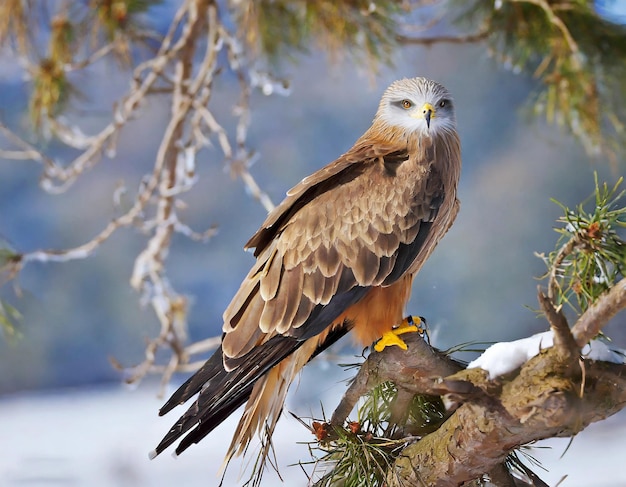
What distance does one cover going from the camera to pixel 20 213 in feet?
10.0

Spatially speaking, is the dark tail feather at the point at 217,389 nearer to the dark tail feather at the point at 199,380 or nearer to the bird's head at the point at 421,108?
the dark tail feather at the point at 199,380

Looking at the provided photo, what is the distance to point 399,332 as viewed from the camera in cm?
129

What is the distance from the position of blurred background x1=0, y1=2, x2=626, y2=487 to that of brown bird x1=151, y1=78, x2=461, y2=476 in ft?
4.62

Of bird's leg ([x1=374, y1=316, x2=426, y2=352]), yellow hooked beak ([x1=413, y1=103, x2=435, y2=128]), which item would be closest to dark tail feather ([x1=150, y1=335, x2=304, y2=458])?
bird's leg ([x1=374, y1=316, x2=426, y2=352])

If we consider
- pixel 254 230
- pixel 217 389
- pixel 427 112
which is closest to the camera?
pixel 217 389

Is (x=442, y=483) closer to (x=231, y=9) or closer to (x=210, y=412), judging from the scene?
(x=210, y=412)

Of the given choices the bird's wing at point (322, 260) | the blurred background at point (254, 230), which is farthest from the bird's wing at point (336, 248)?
the blurred background at point (254, 230)

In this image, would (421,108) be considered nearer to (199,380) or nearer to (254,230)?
(199,380)

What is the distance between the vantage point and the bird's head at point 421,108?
139cm

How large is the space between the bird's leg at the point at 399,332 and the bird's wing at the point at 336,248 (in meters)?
0.09

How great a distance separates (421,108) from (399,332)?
16.7 inches

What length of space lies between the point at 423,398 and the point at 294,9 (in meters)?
1.69

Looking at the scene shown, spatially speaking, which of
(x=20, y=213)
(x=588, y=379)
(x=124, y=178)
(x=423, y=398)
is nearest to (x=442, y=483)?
(x=423, y=398)

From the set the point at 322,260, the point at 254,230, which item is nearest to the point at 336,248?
the point at 322,260
